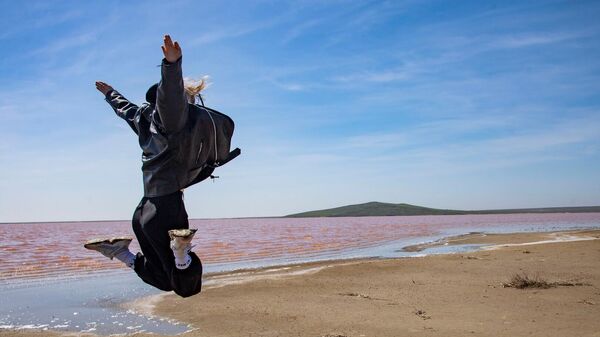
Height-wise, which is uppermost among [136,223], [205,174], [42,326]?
[205,174]

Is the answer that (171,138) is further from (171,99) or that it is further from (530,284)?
(530,284)

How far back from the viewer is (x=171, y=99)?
310cm

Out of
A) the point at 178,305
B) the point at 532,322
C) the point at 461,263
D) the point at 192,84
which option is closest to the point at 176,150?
the point at 192,84

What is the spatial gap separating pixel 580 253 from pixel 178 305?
13.8 m

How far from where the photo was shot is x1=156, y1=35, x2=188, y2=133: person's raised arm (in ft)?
9.77

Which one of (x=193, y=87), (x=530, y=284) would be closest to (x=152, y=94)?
(x=193, y=87)

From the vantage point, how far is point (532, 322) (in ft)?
24.8

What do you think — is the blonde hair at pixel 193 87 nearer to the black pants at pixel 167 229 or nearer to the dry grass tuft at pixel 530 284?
the black pants at pixel 167 229

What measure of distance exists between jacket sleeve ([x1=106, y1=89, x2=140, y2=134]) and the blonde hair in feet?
1.48

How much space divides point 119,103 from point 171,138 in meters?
1.01

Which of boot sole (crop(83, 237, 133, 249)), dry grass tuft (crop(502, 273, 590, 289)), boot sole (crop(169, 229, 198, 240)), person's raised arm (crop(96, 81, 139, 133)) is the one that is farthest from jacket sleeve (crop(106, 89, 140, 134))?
dry grass tuft (crop(502, 273, 590, 289))

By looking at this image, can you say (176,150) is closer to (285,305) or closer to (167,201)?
(167,201)

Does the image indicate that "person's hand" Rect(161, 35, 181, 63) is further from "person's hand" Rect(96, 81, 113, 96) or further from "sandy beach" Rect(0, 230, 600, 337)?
"sandy beach" Rect(0, 230, 600, 337)

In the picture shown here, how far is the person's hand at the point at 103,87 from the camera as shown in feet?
13.7
